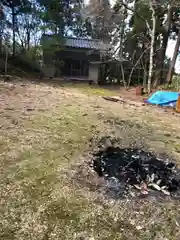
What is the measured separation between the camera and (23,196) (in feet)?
5.55

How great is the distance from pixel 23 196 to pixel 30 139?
130 cm

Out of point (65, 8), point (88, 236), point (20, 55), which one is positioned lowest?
point (88, 236)

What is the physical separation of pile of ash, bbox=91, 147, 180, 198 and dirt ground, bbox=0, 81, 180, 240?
0.18 metres

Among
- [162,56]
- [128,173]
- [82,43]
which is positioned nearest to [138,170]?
[128,173]

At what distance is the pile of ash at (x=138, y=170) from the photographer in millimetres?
2029

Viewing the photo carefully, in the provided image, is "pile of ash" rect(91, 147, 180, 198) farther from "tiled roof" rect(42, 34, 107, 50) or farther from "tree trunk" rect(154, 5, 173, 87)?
"tiled roof" rect(42, 34, 107, 50)

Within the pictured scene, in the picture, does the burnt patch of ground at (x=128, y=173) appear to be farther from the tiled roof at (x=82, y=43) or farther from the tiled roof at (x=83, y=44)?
the tiled roof at (x=82, y=43)

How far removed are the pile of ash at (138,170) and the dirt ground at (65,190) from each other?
18cm

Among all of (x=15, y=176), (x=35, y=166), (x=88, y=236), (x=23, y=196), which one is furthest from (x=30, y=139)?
(x=88, y=236)

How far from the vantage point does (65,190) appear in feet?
6.00

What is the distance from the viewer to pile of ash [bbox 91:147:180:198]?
6.66 ft

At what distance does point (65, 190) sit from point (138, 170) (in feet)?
3.10

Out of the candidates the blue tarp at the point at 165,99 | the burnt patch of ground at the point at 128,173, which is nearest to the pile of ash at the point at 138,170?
the burnt patch of ground at the point at 128,173

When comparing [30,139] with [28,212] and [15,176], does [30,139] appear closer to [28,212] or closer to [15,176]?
[15,176]
